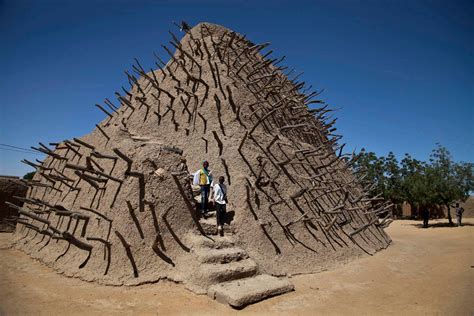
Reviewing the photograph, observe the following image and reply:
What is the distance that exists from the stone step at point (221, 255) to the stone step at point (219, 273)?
110mm

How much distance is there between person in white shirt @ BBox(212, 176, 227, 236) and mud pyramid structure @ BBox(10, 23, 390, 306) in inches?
12.7

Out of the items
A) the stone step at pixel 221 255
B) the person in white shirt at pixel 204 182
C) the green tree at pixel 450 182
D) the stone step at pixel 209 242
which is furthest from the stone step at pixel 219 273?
A: the green tree at pixel 450 182

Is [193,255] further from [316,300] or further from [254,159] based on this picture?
[254,159]

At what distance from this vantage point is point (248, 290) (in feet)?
19.9

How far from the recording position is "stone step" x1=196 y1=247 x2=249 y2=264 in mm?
6808

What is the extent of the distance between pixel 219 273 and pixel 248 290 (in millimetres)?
718

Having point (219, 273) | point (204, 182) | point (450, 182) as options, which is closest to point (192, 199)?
point (204, 182)

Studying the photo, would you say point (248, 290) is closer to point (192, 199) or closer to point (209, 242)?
point (209, 242)

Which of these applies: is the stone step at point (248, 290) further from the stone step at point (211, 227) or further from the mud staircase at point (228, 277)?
the stone step at point (211, 227)

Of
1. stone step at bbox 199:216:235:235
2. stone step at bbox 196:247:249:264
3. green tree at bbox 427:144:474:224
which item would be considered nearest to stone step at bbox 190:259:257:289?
stone step at bbox 196:247:249:264

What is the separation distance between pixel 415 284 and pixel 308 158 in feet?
17.5

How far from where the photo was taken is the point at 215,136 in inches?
372

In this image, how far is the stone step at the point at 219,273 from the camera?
6344 mm

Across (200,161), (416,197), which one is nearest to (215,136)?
(200,161)
